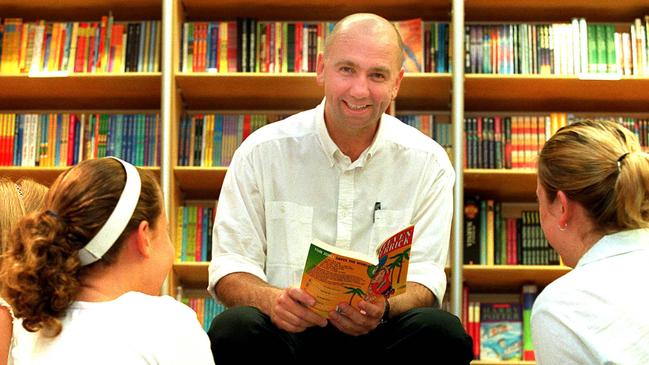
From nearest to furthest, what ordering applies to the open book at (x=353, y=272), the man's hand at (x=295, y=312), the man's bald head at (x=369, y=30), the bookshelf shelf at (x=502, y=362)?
the open book at (x=353, y=272)
the man's hand at (x=295, y=312)
the man's bald head at (x=369, y=30)
the bookshelf shelf at (x=502, y=362)

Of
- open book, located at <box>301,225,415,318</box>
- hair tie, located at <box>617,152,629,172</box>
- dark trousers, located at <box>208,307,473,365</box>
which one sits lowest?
dark trousers, located at <box>208,307,473,365</box>

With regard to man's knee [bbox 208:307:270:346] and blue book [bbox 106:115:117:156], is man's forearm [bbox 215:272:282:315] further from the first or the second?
blue book [bbox 106:115:117:156]

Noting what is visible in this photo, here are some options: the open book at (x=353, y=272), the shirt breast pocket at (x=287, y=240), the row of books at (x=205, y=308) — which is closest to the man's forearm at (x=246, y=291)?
the shirt breast pocket at (x=287, y=240)

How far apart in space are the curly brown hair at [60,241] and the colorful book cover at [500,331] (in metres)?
2.39

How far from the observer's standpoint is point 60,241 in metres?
1.56

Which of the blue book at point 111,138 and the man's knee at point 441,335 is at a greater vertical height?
the blue book at point 111,138

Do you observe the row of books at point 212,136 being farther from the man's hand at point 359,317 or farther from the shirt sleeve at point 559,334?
the shirt sleeve at point 559,334

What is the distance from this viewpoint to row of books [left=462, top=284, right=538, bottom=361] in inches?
148

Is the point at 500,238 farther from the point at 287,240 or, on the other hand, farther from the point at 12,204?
the point at 12,204

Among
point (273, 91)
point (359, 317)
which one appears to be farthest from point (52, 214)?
point (273, 91)

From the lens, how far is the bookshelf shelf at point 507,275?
146 inches

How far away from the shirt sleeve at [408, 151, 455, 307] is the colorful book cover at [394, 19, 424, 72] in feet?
4.23

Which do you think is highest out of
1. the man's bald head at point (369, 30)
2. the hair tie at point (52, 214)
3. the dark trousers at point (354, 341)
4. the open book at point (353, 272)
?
the man's bald head at point (369, 30)

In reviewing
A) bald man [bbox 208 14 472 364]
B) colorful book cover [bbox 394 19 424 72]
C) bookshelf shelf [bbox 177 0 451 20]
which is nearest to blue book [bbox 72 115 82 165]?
bookshelf shelf [bbox 177 0 451 20]
